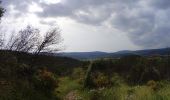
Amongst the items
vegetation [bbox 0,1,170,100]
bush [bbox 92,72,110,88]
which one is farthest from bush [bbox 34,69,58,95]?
bush [bbox 92,72,110,88]

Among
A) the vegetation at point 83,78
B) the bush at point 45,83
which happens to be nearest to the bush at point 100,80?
the vegetation at point 83,78

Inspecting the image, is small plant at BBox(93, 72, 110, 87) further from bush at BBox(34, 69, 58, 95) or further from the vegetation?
bush at BBox(34, 69, 58, 95)

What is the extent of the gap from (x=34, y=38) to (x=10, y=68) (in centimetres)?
1903

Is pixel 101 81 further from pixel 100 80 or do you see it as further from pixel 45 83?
pixel 45 83

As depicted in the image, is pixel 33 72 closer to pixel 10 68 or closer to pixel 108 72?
pixel 10 68

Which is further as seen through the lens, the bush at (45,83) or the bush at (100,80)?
the bush at (100,80)

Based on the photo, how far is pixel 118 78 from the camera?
3366 cm

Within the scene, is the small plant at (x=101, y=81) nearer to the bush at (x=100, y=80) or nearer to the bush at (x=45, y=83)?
the bush at (x=100, y=80)

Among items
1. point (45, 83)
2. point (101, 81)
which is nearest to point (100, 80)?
point (101, 81)

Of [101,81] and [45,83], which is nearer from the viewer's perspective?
[45,83]

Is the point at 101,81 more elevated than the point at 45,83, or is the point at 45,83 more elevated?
the point at 45,83

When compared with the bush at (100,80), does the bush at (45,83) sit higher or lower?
higher

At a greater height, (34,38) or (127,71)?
(34,38)

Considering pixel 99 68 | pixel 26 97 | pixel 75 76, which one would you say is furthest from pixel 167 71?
pixel 26 97
